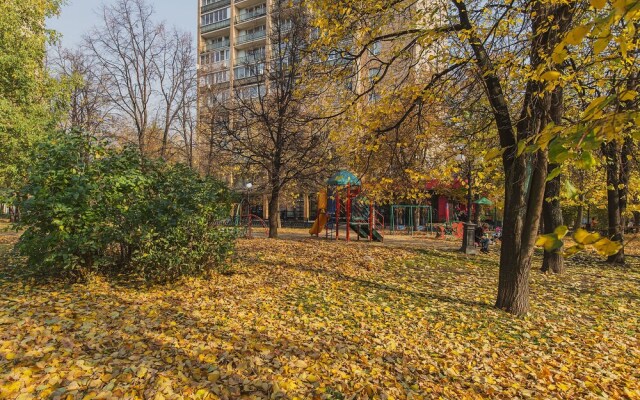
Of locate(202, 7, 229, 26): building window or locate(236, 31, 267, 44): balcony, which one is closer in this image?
locate(236, 31, 267, 44): balcony

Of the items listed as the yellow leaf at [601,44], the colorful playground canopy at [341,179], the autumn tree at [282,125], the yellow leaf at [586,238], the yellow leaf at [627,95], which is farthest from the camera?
the colorful playground canopy at [341,179]

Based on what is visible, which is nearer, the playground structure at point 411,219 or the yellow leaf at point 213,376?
the yellow leaf at point 213,376

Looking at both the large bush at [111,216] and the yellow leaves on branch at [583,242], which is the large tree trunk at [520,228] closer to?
the yellow leaves on branch at [583,242]

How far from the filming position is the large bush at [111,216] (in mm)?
5594

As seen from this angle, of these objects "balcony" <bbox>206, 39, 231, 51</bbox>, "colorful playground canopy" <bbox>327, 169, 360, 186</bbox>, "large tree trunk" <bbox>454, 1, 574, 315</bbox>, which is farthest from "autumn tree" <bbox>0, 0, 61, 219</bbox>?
"balcony" <bbox>206, 39, 231, 51</bbox>

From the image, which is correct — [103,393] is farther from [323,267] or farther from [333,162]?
[333,162]

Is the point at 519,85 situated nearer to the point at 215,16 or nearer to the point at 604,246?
the point at 604,246

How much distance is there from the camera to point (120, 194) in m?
6.07

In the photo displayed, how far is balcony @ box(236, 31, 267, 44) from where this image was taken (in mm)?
38263

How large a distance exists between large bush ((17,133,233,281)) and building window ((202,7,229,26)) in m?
40.3

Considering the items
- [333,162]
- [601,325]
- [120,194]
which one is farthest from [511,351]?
[333,162]

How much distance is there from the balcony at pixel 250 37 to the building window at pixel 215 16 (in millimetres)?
3082

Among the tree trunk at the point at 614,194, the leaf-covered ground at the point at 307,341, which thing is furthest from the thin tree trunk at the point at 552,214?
the leaf-covered ground at the point at 307,341

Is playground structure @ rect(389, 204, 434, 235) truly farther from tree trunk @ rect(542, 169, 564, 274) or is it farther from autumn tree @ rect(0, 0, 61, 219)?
autumn tree @ rect(0, 0, 61, 219)
